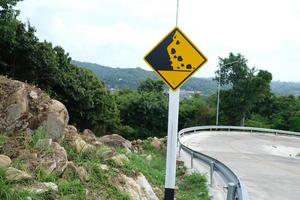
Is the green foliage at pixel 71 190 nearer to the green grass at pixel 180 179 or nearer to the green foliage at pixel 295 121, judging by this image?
the green grass at pixel 180 179

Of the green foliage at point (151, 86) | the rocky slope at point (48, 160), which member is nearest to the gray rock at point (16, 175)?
the rocky slope at point (48, 160)

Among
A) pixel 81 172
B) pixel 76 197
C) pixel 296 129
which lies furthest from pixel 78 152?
pixel 296 129

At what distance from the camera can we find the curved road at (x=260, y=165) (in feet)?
47.8

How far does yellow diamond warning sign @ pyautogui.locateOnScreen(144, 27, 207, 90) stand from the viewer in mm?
7340

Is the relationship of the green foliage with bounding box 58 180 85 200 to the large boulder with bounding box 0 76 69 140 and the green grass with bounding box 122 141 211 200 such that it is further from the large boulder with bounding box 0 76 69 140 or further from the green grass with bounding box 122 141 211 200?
the green grass with bounding box 122 141 211 200

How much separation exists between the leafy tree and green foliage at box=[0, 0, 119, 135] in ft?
75.3

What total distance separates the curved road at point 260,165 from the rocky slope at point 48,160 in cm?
481

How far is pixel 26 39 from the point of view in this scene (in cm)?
3803

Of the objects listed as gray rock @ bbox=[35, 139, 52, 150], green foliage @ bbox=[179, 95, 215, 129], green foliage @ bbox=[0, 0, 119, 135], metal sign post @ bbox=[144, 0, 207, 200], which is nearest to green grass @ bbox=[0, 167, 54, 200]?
gray rock @ bbox=[35, 139, 52, 150]

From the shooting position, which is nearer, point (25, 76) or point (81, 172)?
point (81, 172)

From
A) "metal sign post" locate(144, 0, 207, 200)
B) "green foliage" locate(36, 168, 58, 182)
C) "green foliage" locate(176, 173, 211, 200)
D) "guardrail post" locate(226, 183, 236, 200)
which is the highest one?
"metal sign post" locate(144, 0, 207, 200)

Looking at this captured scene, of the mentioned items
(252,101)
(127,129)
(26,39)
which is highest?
(26,39)

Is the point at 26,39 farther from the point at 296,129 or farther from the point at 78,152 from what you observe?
the point at 296,129

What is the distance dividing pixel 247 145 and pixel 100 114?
21380 millimetres
